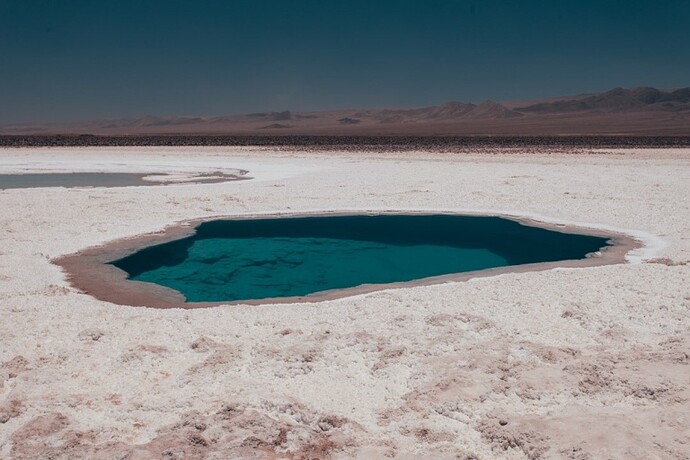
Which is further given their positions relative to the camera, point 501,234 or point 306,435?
point 501,234

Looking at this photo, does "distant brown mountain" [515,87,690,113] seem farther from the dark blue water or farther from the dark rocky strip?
the dark blue water

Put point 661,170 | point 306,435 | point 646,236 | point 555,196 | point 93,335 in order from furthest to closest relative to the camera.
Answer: point 661,170 → point 555,196 → point 646,236 → point 93,335 → point 306,435

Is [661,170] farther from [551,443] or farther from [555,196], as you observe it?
[551,443]

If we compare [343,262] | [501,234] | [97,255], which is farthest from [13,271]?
[501,234]

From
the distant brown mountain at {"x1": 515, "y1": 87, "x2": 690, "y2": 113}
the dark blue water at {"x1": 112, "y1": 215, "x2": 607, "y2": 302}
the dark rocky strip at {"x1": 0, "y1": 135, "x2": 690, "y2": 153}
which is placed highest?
the distant brown mountain at {"x1": 515, "y1": 87, "x2": 690, "y2": 113}

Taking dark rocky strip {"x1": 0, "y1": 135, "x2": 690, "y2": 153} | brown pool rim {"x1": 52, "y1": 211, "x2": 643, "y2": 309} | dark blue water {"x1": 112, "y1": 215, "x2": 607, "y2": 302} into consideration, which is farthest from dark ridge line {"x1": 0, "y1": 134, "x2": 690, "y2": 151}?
brown pool rim {"x1": 52, "y1": 211, "x2": 643, "y2": 309}

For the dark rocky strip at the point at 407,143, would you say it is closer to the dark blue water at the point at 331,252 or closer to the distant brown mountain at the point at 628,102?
the dark blue water at the point at 331,252
